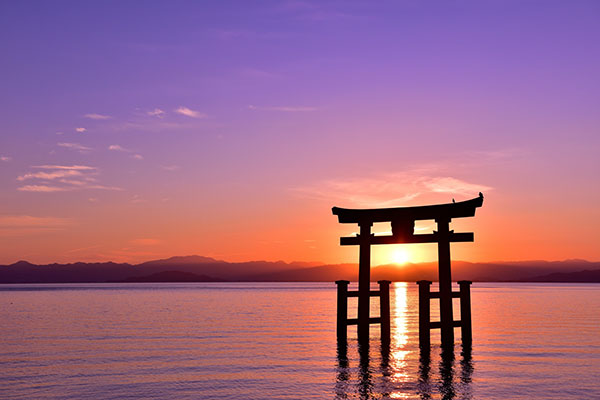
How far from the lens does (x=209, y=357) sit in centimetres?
2167

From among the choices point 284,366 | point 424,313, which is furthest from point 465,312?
point 284,366

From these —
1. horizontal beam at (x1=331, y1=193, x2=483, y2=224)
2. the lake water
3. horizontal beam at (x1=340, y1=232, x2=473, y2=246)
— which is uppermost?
horizontal beam at (x1=331, y1=193, x2=483, y2=224)

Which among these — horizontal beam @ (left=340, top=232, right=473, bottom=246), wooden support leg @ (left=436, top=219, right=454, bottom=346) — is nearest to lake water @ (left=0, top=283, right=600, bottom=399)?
wooden support leg @ (left=436, top=219, right=454, bottom=346)

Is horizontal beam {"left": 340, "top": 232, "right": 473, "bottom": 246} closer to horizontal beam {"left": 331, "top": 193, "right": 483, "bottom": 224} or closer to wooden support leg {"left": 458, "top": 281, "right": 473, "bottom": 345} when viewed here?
horizontal beam {"left": 331, "top": 193, "right": 483, "bottom": 224}

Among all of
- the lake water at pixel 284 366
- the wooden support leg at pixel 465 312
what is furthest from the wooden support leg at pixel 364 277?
the wooden support leg at pixel 465 312

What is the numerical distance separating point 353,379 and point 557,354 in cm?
1033

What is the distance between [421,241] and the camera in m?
21.9

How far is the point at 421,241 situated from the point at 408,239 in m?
0.50

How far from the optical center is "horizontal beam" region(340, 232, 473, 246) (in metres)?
21.0

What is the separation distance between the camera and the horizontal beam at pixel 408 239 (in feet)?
69.0

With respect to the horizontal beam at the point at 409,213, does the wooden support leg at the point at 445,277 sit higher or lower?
lower

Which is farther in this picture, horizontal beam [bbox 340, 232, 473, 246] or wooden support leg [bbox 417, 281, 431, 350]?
Answer: wooden support leg [bbox 417, 281, 431, 350]

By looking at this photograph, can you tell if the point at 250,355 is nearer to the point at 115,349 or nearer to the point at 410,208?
the point at 115,349

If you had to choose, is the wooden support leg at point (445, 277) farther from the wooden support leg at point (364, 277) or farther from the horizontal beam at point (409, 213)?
the wooden support leg at point (364, 277)
